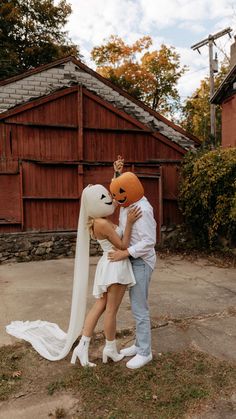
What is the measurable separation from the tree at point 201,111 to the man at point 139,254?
80.1ft

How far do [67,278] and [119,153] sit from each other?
3621 mm

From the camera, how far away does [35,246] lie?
26.3 feet

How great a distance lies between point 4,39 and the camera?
16.9 metres

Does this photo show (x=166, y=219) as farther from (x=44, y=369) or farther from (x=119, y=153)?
(x=44, y=369)

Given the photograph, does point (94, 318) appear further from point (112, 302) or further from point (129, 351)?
point (129, 351)

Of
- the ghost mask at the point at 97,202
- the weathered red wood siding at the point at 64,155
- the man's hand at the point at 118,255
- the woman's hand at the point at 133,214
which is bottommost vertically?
the man's hand at the point at 118,255

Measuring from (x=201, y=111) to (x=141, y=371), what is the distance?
28.1 metres

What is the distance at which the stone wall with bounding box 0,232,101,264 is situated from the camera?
782 cm

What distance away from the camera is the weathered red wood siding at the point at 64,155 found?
7.80 metres

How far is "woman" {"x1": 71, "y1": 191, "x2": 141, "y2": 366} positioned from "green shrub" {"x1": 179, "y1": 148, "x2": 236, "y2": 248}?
475 centimetres

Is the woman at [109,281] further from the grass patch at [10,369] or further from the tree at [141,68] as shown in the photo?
the tree at [141,68]

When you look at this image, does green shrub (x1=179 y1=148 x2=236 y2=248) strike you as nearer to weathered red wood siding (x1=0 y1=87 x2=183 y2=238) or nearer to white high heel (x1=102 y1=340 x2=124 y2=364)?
weathered red wood siding (x1=0 y1=87 x2=183 y2=238)

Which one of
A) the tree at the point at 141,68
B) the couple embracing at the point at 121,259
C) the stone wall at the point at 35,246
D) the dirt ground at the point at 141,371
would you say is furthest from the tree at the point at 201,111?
the couple embracing at the point at 121,259

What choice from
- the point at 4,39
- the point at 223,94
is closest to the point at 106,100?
the point at 223,94
